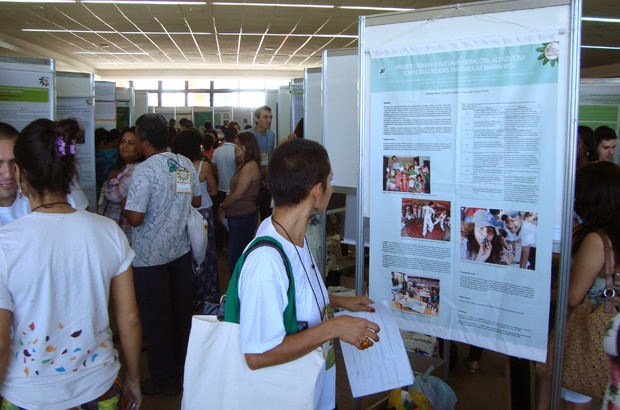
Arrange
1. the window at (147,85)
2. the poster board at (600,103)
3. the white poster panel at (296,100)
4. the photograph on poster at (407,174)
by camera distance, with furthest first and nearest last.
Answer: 1. the window at (147,85)
2. the white poster panel at (296,100)
3. the poster board at (600,103)
4. the photograph on poster at (407,174)

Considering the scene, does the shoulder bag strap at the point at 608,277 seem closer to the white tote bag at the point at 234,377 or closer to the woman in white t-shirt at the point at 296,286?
the woman in white t-shirt at the point at 296,286

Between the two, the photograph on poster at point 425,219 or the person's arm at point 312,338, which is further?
the photograph on poster at point 425,219

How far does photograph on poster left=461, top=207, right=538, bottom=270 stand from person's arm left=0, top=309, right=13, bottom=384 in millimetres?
1444

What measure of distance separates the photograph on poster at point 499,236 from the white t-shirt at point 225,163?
4009 millimetres

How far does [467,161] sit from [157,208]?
1.70 m

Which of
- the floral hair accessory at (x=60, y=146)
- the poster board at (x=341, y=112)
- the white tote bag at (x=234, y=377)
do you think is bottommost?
the white tote bag at (x=234, y=377)

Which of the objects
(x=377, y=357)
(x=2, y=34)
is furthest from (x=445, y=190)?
(x=2, y=34)

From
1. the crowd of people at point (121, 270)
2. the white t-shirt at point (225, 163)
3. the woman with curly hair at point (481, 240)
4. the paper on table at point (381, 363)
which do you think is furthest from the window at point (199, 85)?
the paper on table at point (381, 363)

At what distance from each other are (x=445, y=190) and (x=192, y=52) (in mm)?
13595

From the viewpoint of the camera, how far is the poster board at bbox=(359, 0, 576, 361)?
1.66m

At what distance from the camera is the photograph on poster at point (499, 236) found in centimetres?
171

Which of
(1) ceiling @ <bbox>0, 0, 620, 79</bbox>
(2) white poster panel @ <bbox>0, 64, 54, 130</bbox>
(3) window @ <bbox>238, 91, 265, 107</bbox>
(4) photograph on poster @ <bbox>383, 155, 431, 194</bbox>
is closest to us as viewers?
(4) photograph on poster @ <bbox>383, 155, 431, 194</bbox>

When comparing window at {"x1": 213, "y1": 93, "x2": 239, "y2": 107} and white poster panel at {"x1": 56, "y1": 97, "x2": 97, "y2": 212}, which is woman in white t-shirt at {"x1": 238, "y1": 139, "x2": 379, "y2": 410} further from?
window at {"x1": 213, "y1": 93, "x2": 239, "y2": 107}

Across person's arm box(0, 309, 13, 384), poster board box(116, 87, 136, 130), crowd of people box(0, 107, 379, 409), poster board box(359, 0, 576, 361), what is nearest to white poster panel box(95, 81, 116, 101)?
poster board box(116, 87, 136, 130)
